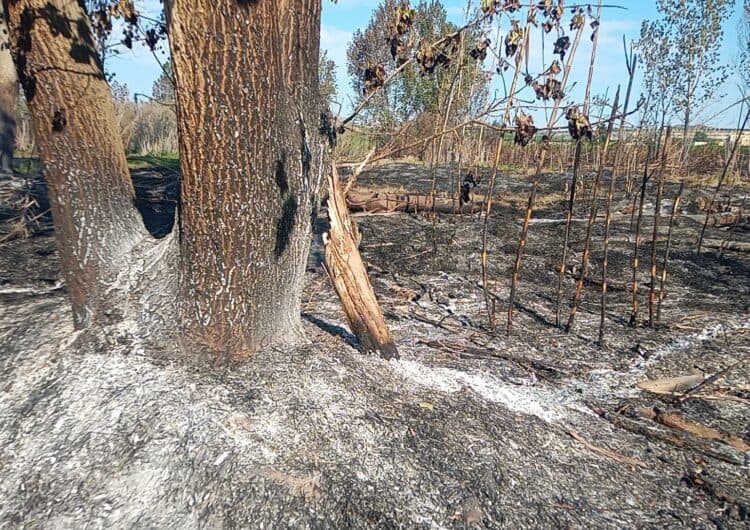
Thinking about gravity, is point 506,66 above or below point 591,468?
above

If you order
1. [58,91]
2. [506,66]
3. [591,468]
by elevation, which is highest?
[506,66]

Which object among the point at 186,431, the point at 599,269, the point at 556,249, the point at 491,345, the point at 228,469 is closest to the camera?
the point at 228,469

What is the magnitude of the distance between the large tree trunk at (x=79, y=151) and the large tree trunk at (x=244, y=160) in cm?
45

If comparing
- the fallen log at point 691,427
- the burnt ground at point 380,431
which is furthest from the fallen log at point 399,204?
the fallen log at point 691,427

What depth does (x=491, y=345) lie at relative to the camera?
2.89 meters

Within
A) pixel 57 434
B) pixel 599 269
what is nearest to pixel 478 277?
pixel 599 269

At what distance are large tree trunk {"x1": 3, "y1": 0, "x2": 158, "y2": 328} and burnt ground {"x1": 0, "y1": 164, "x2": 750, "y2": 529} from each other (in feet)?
1.03

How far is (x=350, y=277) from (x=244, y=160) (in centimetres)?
75

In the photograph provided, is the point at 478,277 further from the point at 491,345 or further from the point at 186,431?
the point at 186,431

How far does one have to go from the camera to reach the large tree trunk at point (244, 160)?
1.86 meters

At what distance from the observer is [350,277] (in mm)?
2469

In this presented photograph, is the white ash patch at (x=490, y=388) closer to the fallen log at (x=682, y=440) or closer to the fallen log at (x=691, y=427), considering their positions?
the fallen log at (x=682, y=440)

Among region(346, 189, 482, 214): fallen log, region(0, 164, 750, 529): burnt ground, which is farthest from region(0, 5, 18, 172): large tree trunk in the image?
region(0, 164, 750, 529): burnt ground

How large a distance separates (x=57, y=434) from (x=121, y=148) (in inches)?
50.4
